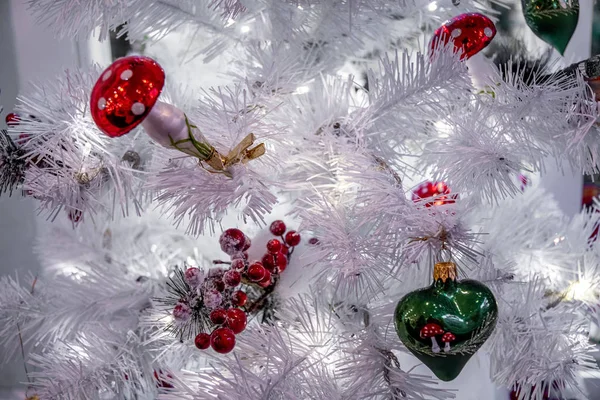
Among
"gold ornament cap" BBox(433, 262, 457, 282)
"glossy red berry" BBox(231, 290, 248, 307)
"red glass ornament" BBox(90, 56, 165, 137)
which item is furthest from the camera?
"glossy red berry" BBox(231, 290, 248, 307)

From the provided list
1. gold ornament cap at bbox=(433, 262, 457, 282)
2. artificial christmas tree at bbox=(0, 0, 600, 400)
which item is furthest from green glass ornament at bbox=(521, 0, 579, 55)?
gold ornament cap at bbox=(433, 262, 457, 282)

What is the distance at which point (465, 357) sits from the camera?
50 cm

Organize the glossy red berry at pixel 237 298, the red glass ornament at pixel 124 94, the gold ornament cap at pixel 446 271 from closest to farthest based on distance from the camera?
the red glass ornament at pixel 124 94, the gold ornament cap at pixel 446 271, the glossy red berry at pixel 237 298

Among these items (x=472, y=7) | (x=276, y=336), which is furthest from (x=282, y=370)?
(x=472, y=7)

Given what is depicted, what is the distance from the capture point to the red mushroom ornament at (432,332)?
466 millimetres

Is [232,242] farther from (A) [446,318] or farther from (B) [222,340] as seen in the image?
(A) [446,318]

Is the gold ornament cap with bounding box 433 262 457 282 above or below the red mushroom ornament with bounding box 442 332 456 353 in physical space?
above

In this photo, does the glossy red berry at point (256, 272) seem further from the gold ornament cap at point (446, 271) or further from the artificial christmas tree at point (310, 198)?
the gold ornament cap at point (446, 271)

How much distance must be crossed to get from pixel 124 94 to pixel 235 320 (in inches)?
11.2

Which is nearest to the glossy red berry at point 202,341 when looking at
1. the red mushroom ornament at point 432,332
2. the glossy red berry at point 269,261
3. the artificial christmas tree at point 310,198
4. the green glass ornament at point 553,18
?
the artificial christmas tree at point 310,198

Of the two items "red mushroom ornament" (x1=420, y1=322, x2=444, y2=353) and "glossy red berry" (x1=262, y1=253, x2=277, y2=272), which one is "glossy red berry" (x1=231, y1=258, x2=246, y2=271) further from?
"red mushroom ornament" (x1=420, y1=322, x2=444, y2=353)

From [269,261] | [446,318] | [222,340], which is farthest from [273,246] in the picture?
[446,318]

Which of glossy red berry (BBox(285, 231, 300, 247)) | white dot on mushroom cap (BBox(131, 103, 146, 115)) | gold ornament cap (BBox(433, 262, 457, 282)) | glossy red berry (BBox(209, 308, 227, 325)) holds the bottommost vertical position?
glossy red berry (BBox(285, 231, 300, 247))

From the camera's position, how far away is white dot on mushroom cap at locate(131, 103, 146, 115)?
0.38 meters
